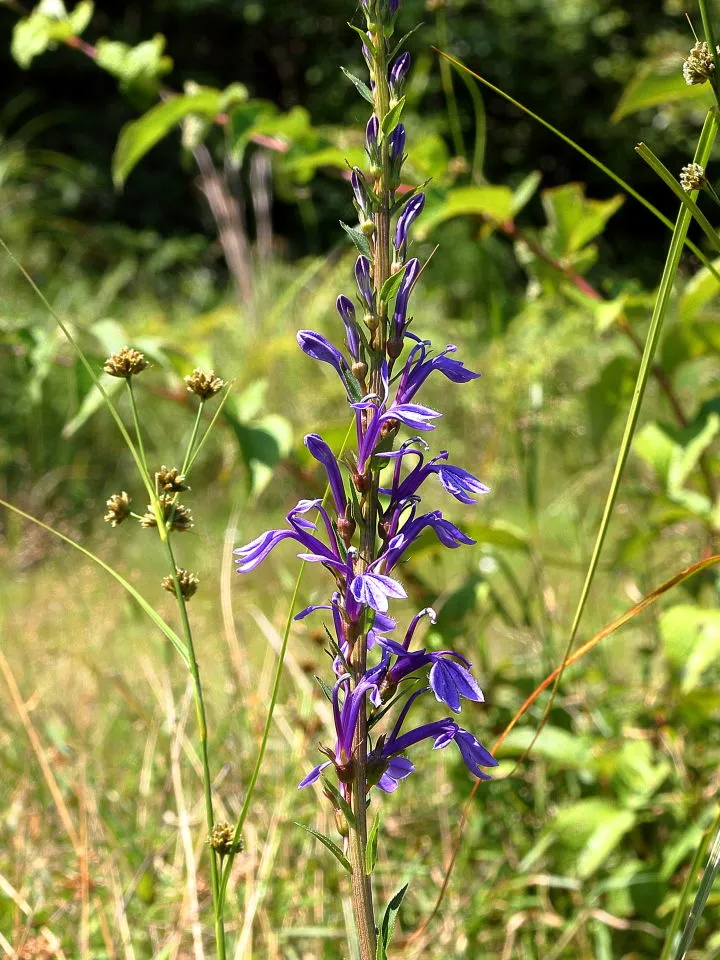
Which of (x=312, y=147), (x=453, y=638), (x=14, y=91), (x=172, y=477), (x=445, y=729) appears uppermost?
(x=14, y=91)

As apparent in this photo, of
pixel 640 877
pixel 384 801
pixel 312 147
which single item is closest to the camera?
pixel 640 877

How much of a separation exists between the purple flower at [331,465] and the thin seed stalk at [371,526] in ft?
0.12

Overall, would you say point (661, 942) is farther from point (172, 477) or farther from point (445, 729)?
point (172, 477)

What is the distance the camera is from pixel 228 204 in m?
6.73

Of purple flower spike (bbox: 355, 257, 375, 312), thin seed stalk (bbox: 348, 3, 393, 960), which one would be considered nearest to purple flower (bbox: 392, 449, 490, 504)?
→ thin seed stalk (bbox: 348, 3, 393, 960)

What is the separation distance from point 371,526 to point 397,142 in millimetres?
335

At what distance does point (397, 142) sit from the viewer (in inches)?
34.8

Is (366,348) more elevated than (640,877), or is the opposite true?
(366,348)

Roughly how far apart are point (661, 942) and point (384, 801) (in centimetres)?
57

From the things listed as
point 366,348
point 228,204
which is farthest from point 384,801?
point 228,204

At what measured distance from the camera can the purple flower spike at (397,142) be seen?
0.87 meters

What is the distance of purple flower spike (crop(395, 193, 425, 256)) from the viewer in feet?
2.93

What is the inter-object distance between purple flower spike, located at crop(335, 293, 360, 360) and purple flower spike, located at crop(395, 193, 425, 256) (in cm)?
8

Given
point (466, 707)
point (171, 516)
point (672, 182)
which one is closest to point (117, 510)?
point (171, 516)
